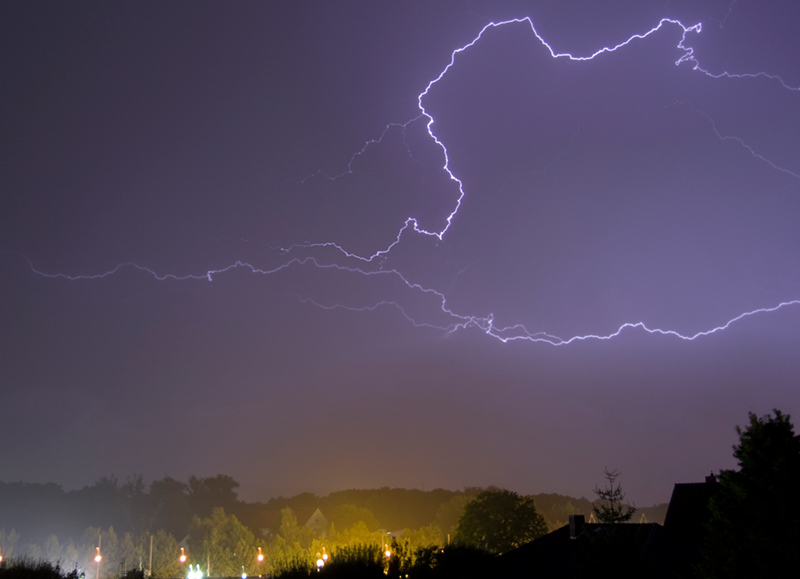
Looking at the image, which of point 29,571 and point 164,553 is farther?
point 164,553

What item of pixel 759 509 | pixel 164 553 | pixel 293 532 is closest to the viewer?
pixel 759 509

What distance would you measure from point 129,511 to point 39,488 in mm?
12857

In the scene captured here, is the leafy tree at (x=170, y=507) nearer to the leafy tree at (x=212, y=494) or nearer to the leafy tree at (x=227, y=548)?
the leafy tree at (x=212, y=494)

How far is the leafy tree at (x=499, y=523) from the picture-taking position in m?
42.6

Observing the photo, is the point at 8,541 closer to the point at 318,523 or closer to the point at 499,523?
the point at 318,523

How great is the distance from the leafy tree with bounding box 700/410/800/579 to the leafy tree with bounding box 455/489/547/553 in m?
36.9

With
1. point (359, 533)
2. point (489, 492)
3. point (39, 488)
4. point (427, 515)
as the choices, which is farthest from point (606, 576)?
point (427, 515)

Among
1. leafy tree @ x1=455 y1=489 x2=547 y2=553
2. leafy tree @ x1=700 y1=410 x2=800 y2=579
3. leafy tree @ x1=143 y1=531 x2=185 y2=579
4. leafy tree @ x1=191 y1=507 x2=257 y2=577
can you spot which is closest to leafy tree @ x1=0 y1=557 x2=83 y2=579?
leafy tree @ x1=700 y1=410 x2=800 y2=579

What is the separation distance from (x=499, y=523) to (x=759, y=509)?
3829 centimetres

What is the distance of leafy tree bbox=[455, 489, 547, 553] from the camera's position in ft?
140

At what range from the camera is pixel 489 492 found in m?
45.2

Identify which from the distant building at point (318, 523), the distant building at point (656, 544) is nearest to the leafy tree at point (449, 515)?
the distant building at point (318, 523)

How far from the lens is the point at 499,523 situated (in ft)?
141

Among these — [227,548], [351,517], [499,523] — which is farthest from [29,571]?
[351,517]
